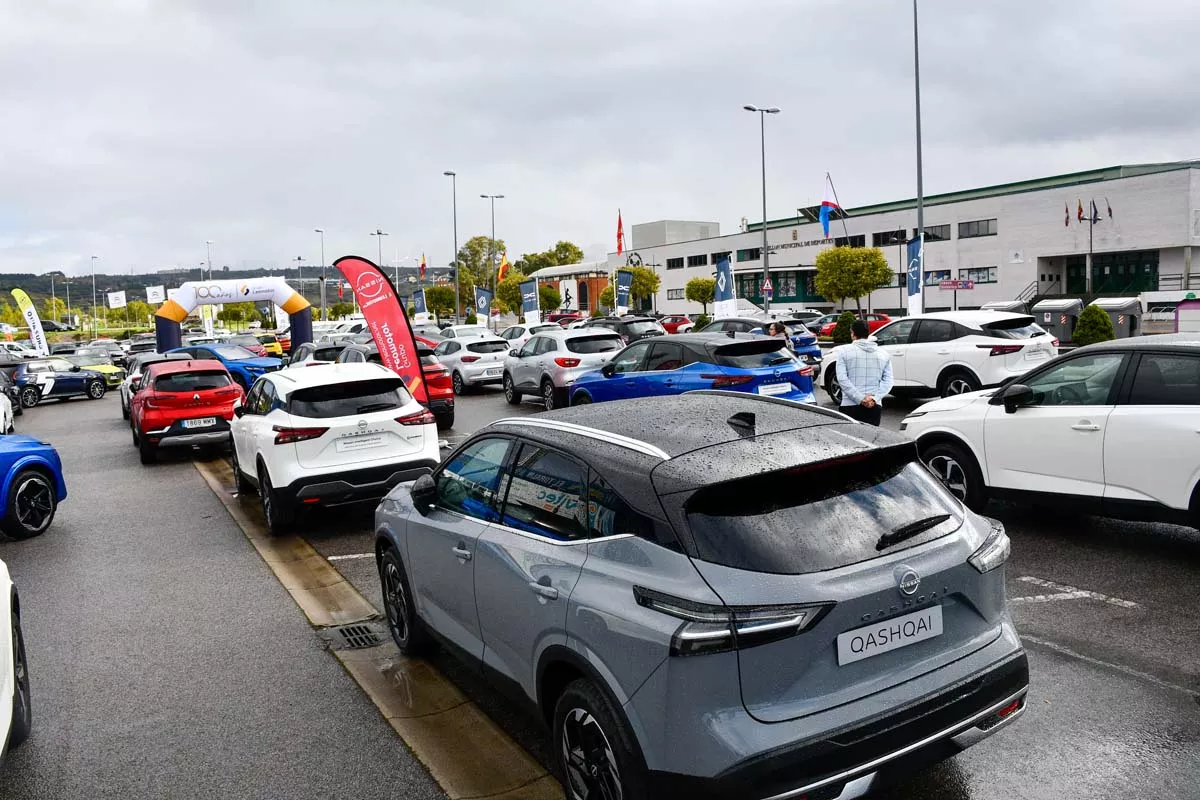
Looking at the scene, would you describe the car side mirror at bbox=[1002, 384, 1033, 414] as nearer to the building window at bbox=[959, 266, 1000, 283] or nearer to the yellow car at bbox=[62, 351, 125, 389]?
the yellow car at bbox=[62, 351, 125, 389]

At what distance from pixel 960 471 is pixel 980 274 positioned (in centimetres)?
5788

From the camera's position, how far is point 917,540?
3357 millimetres

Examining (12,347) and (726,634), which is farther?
(12,347)

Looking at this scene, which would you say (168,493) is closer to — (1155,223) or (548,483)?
(548,483)

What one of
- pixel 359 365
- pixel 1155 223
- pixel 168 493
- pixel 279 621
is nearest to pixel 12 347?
pixel 168 493

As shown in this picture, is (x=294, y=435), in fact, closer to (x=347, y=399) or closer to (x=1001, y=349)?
(x=347, y=399)

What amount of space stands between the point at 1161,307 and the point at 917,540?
146 ft

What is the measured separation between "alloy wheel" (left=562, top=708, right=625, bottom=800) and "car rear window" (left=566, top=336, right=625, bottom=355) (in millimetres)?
15328

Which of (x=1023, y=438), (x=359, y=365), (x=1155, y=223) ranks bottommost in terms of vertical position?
(x=1023, y=438)

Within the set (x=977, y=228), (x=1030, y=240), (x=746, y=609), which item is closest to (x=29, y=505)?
(x=746, y=609)

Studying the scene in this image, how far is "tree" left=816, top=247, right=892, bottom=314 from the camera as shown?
57406 millimetres

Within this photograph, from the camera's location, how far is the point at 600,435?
12.6ft

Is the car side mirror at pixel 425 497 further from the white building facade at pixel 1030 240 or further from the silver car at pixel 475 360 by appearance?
the white building facade at pixel 1030 240

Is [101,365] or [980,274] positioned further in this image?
[980,274]
